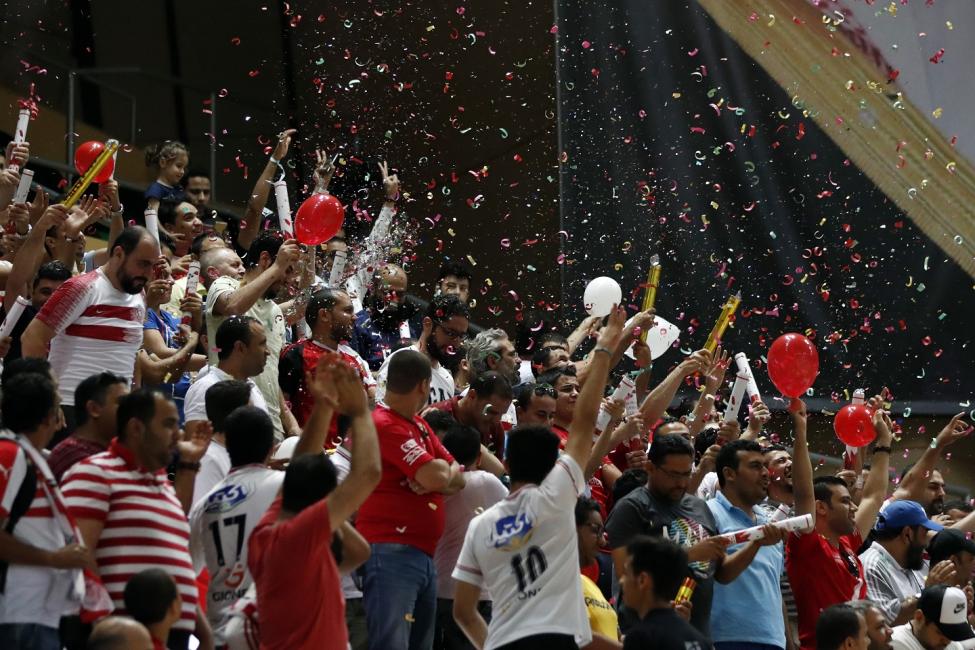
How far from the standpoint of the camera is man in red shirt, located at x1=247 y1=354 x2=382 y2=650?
462 centimetres

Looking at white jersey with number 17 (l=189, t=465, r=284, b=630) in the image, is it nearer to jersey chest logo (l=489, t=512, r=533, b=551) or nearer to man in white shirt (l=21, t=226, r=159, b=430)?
jersey chest logo (l=489, t=512, r=533, b=551)

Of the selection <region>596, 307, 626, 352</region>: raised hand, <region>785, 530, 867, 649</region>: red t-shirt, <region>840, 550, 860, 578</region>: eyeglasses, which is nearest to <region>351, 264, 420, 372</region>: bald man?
<region>785, 530, 867, 649</region>: red t-shirt

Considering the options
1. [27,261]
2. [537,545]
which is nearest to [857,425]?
[537,545]

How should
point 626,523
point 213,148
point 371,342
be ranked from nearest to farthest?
point 626,523, point 371,342, point 213,148

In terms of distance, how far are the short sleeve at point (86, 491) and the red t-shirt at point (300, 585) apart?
1.87 ft

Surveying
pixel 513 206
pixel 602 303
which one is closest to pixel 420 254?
pixel 513 206

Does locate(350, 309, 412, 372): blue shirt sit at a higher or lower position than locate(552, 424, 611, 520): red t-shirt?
higher

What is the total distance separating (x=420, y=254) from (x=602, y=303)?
3.33 meters

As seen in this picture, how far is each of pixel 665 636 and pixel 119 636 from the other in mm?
1741

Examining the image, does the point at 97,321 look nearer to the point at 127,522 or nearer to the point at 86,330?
the point at 86,330

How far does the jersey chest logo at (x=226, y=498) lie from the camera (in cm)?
527

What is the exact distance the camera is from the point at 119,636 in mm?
4414

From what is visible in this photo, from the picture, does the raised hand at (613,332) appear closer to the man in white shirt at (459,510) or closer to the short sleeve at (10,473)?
the man in white shirt at (459,510)

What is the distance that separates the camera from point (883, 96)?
12758mm
